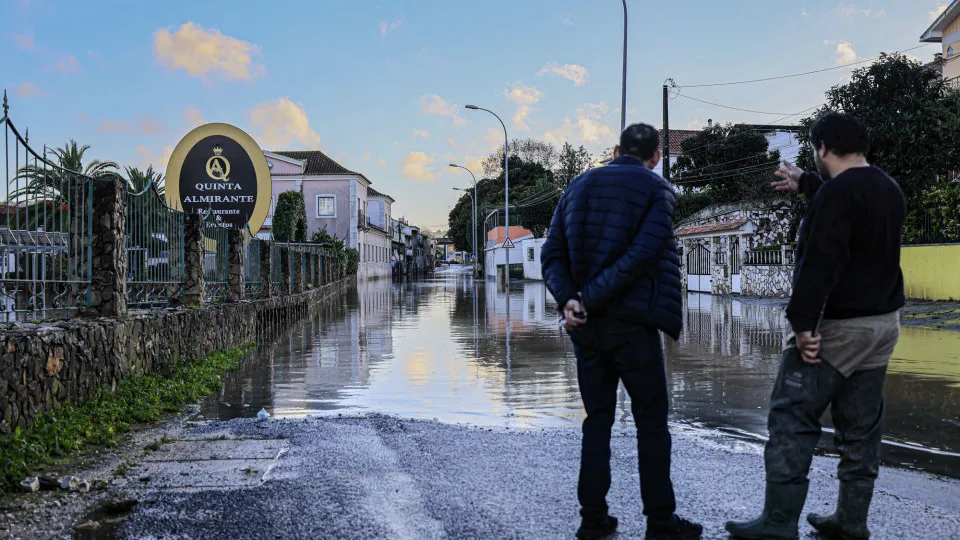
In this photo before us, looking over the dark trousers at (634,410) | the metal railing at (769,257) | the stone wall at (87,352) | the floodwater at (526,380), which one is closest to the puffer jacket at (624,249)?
the dark trousers at (634,410)

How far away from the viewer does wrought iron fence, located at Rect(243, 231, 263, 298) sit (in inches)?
621

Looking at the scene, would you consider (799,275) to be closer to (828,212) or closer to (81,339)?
(828,212)

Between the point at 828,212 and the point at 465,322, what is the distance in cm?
1451

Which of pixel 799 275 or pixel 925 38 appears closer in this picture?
pixel 799 275

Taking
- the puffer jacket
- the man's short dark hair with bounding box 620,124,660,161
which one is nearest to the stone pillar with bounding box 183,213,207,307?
the puffer jacket

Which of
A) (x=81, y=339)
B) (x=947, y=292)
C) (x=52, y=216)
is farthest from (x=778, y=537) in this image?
(x=947, y=292)

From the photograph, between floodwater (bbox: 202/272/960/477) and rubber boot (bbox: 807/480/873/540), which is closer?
rubber boot (bbox: 807/480/873/540)

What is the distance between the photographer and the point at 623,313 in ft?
11.6

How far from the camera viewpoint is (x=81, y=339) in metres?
6.02

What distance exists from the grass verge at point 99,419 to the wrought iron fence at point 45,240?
0.83m

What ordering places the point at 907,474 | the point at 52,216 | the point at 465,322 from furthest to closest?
the point at 465,322 → the point at 52,216 → the point at 907,474

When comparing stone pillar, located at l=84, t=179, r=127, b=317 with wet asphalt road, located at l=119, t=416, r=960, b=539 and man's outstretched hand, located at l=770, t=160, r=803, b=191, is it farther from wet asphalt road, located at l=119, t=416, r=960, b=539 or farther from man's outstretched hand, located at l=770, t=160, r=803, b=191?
man's outstretched hand, located at l=770, t=160, r=803, b=191

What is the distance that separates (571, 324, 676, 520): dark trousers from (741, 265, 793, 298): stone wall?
22.8 metres

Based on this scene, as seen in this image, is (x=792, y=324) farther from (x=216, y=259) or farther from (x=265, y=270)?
(x=265, y=270)
